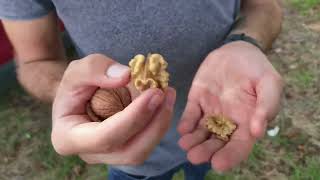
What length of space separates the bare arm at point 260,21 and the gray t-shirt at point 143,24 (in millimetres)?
50

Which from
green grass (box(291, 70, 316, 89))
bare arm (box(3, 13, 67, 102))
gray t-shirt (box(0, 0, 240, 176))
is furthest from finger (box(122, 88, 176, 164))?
green grass (box(291, 70, 316, 89))

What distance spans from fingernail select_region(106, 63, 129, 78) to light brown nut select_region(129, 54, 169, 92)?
0.03 m

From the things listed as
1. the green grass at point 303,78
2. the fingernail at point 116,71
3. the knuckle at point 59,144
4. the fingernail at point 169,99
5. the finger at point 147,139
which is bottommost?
the green grass at point 303,78

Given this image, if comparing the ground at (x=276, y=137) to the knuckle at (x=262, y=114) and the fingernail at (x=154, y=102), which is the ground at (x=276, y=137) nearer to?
the knuckle at (x=262, y=114)

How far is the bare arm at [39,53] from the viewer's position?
4.05ft

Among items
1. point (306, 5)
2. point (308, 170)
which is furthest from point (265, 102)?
point (306, 5)

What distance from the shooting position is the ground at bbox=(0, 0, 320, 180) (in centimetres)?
221

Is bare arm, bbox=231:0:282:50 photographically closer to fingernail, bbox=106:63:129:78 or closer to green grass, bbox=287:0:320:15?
fingernail, bbox=106:63:129:78

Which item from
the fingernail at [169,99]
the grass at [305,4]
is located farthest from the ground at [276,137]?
the fingernail at [169,99]

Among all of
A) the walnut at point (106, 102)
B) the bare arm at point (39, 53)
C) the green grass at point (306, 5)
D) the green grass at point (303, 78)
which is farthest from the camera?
the green grass at point (306, 5)

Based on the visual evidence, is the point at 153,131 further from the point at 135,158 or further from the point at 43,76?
the point at 43,76

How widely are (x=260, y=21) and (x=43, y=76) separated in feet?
1.91

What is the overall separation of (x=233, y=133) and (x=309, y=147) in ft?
4.23

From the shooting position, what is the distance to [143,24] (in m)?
1.14
